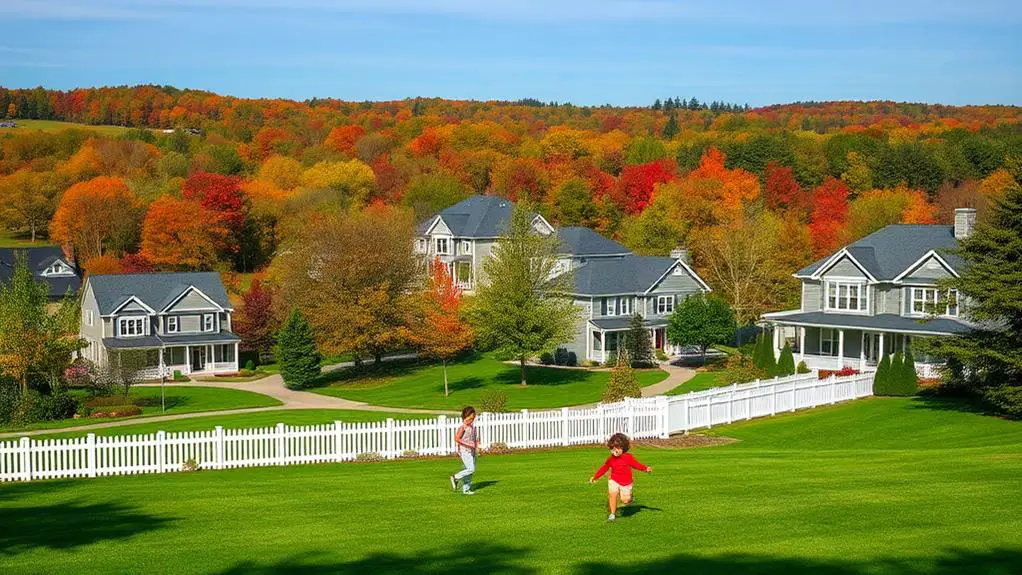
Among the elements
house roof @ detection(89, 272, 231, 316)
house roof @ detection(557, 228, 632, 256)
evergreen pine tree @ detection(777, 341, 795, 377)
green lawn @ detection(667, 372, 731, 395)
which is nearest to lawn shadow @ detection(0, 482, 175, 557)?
green lawn @ detection(667, 372, 731, 395)

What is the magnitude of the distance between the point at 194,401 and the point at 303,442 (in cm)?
3116

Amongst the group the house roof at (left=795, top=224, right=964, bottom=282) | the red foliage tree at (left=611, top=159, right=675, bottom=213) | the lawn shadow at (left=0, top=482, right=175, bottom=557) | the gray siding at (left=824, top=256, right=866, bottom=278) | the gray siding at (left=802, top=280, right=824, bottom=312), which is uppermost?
the red foliage tree at (left=611, top=159, right=675, bottom=213)

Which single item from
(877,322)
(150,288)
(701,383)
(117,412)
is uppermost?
(150,288)

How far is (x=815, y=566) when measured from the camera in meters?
14.7

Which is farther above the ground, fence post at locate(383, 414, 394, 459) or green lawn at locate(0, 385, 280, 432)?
fence post at locate(383, 414, 394, 459)

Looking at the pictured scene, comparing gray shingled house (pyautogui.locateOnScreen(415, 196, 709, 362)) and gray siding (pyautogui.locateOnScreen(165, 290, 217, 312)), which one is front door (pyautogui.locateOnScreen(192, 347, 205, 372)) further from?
gray shingled house (pyautogui.locateOnScreen(415, 196, 709, 362))

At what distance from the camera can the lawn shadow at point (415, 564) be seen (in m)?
14.7

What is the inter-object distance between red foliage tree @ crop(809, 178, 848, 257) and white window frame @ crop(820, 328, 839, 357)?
30.4 m

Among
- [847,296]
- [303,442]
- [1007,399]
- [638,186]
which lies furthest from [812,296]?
[638,186]

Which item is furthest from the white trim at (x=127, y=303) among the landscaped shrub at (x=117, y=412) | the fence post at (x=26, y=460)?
the fence post at (x=26, y=460)

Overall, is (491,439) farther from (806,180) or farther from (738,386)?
(806,180)

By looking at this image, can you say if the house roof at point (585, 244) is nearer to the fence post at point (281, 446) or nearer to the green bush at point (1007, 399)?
the green bush at point (1007, 399)

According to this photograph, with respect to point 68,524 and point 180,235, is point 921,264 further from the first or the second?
point 180,235

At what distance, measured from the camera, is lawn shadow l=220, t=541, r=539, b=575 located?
14664 mm
